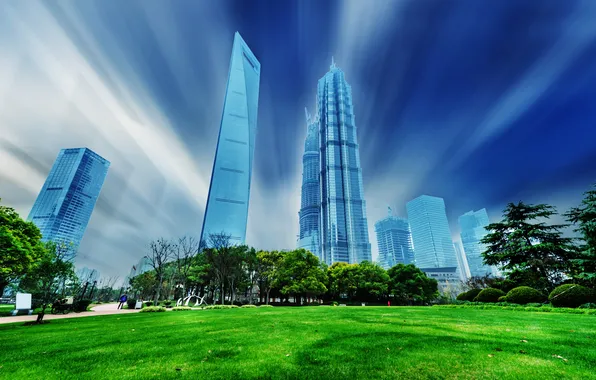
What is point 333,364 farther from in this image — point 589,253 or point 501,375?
point 589,253

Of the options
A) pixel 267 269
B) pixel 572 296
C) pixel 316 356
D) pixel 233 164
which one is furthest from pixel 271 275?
pixel 233 164

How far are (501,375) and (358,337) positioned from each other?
10.6 ft

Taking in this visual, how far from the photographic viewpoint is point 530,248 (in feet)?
76.8

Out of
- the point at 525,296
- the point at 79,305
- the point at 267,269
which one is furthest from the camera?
the point at 267,269

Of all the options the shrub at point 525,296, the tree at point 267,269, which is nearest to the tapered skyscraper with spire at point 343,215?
the tree at point 267,269

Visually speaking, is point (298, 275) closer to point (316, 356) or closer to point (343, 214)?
point (316, 356)

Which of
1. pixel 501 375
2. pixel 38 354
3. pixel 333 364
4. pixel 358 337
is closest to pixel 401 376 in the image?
pixel 333 364

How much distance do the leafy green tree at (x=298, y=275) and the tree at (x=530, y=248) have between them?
25.4 m

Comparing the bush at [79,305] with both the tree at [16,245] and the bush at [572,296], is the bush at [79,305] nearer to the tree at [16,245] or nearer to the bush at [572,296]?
the tree at [16,245]

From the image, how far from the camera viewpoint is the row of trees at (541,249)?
19719 millimetres

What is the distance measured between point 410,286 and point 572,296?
35266 mm

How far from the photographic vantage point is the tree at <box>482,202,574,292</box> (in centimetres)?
2262

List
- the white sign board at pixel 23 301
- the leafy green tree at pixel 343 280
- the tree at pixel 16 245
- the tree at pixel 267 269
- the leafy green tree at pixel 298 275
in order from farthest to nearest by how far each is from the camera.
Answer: the leafy green tree at pixel 343 280 → the tree at pixel 267 269 → the leafy green tree at pixel 298 275 → the tree at pixel 16 245 → the white sign board at pixel 23 301

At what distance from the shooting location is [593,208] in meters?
19.6
